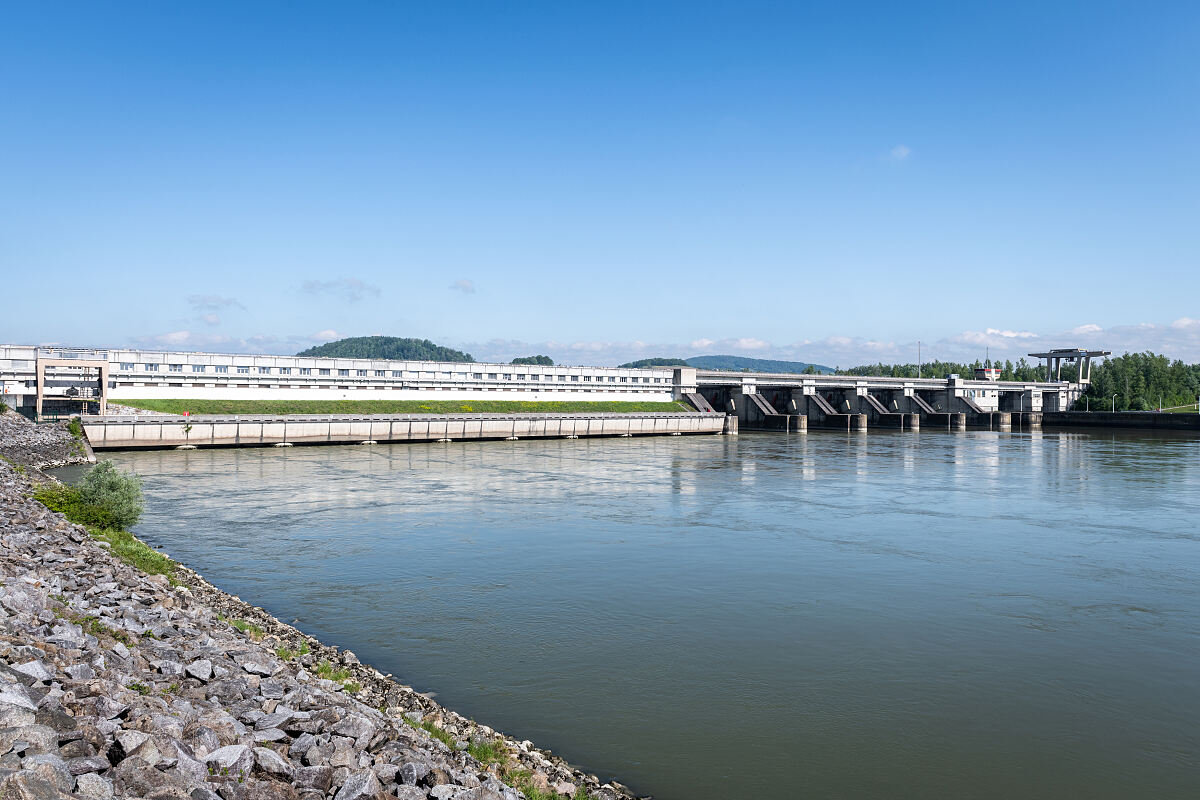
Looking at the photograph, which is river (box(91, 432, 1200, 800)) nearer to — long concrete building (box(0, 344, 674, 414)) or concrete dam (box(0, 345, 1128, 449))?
concrete dam (box(0, 345, 1128, 449))

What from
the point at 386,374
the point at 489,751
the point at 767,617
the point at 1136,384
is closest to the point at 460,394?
the point at 386,374

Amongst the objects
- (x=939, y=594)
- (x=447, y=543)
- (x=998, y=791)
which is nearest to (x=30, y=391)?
(x=447, y=543)

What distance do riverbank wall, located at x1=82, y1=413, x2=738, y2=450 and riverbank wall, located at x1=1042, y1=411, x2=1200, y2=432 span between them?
2438 inches

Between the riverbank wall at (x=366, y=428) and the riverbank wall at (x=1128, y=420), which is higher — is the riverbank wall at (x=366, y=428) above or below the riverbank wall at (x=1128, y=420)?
above

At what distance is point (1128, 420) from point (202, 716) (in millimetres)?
138505

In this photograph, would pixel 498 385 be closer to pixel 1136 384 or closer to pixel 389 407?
pixel 389 407

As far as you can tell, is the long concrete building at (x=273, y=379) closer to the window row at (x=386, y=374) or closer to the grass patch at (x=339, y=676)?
the window row at (x=386, y=374)

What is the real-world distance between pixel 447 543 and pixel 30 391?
66.4 metres

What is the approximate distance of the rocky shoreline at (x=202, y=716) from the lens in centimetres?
730

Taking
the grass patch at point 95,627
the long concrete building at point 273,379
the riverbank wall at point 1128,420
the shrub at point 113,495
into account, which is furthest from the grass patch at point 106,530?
the riverbank wall at point 1128,420

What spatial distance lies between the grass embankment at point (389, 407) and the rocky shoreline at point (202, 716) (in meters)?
69.1

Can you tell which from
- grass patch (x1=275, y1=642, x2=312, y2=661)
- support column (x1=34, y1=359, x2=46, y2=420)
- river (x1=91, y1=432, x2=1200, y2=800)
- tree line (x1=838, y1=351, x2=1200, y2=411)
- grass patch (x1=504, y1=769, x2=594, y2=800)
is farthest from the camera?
tree line (x1=838, y1=351, x2=1200, y2=411)

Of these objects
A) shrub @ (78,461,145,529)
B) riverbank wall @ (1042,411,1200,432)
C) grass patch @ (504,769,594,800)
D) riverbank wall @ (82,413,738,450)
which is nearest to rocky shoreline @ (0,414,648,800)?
grass patch @ (504,769,594,800)

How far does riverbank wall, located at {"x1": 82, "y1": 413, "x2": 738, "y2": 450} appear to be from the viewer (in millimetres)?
63594
